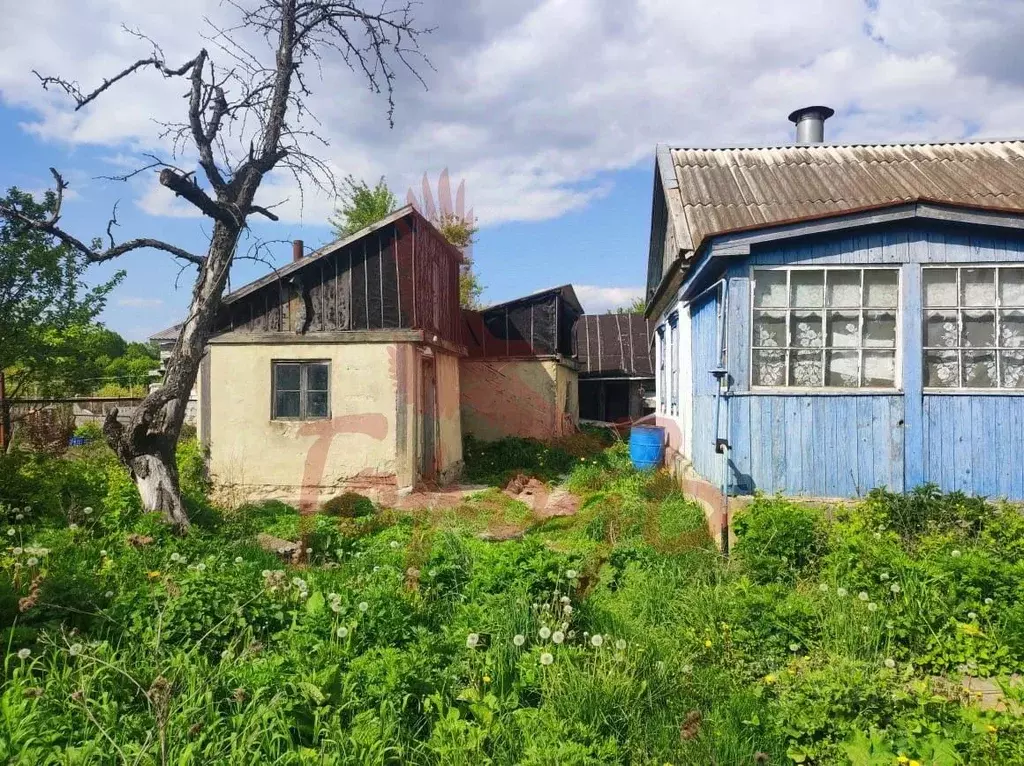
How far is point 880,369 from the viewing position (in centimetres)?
655

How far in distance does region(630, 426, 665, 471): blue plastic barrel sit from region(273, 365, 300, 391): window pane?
5.57m

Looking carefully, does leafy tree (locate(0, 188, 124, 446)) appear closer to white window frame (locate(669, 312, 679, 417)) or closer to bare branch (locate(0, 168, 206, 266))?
bare branch (locate(0, 168, 206, 266))

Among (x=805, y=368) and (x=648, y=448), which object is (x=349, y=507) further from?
(x=805, y=368)

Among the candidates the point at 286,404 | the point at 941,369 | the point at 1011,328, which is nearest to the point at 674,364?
the point at 941,369

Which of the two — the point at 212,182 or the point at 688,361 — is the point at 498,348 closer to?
the point at 688,361

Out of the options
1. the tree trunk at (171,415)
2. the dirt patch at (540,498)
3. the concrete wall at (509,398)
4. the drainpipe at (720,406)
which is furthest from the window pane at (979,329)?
the concrete wall at (509,398)

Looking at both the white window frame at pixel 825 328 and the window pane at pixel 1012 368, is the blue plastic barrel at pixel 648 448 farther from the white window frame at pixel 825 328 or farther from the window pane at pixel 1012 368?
the window pane at pixel 1012 368

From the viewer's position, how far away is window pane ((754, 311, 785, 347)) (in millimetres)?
6629

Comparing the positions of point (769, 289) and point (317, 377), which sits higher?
point (769, 289)

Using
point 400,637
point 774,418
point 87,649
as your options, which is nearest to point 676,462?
point 774,418

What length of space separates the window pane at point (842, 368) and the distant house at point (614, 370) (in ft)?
48.0

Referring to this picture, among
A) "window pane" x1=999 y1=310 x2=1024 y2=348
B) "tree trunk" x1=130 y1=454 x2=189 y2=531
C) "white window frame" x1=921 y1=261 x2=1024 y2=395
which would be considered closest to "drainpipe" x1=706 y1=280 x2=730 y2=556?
"white window frame" x1=921 y1=261 x2=1024 y2=395

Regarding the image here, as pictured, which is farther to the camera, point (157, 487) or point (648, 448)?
point (648, 448)

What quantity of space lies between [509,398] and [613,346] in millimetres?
6829
